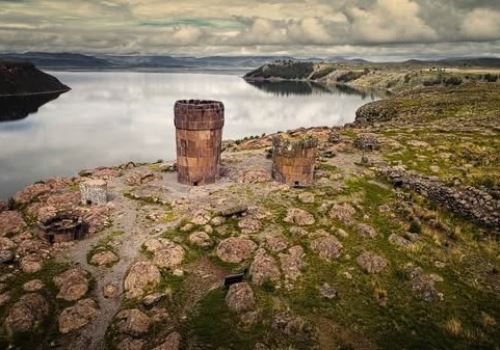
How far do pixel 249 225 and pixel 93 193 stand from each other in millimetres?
7114

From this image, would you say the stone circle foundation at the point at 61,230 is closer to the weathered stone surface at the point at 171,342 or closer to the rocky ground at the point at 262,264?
the rocky ground at the point at 262,264

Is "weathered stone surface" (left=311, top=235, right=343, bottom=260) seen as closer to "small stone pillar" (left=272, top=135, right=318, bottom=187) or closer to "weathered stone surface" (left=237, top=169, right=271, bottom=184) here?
"small stone pillar" (left=272, top=135, right=318, bottom=187)

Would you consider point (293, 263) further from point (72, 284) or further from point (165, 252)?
point (72, 284)

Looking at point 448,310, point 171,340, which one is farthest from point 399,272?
point 171,340

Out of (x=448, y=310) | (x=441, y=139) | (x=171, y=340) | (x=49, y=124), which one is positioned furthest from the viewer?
(x=49, y=124)

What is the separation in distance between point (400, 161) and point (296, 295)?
1483cm

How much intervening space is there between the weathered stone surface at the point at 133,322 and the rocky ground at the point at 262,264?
0.13ft

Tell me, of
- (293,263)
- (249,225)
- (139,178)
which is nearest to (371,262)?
(293,263)

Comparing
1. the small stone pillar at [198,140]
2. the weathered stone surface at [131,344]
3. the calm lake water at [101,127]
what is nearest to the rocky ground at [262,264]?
the weathered stone surface at [131,344]

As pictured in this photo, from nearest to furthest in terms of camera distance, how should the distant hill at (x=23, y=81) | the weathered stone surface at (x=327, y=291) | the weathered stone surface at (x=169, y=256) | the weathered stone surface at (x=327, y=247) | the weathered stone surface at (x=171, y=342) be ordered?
the weathered stone surface at (x=171, y=342), the weathered stone surface at (x=327, y=291), the weathered stone surface at (x=169, y=256), the weathered stone surface at (x=327, y=247), the distant hill at (x=23, y=81)

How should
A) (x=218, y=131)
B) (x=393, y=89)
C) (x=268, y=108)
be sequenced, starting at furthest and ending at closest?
1. (x=393, y=89)
2. (x=268, y=108)
3. (x=218, y=131)

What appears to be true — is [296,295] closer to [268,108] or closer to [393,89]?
[268,108]

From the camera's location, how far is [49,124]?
6931cm

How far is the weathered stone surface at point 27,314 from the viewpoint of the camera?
11383 mm
